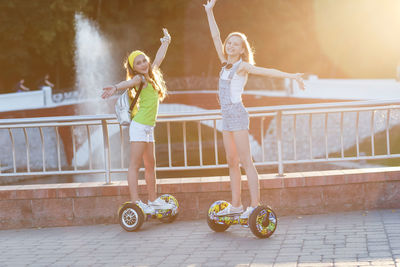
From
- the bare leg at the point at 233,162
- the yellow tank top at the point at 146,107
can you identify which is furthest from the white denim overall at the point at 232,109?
the yellow tank top at the point at 146,107

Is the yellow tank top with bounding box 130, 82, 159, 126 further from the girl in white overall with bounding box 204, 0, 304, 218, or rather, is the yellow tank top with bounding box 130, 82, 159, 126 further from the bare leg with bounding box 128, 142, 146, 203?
the girl in white overall with bounding box 204, 0, 304, 218

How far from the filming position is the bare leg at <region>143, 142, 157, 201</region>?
7457 mm

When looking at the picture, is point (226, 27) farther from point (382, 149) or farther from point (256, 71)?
point (256, 71)

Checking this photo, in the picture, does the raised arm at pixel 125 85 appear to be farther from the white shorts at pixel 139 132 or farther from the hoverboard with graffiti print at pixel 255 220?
the hoverboard with graffiti print at pixel 255 220

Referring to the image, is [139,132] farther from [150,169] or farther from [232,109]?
[232,109]

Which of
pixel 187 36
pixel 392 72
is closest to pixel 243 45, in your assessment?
pixel 392 72

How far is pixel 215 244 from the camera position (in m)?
6.49

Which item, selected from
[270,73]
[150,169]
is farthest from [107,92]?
[270,73]

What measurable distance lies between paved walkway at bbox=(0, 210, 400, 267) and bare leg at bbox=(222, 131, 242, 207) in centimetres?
38

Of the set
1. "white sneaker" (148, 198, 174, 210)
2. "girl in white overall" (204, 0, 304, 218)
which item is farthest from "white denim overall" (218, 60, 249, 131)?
"white sneaker" (148, 198, 174, 210)

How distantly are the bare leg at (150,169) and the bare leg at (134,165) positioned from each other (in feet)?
0.31

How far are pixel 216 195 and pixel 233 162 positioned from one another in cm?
121

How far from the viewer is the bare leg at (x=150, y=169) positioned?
7457mm

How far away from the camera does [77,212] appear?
811 cm
